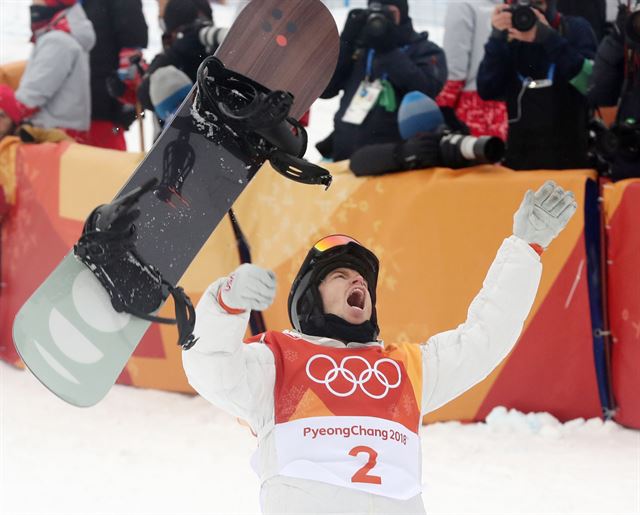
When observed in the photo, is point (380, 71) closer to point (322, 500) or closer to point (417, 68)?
point (417, 68)

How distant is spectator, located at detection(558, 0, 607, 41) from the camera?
17.2 ft

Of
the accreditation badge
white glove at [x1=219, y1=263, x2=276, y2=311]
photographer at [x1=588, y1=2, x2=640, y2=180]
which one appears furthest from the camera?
the accreditation badge

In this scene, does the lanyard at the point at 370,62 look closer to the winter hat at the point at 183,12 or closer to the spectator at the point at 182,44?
the spectator at the point at 182,44

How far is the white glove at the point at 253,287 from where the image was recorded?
8.02ft

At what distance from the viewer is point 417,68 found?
474 cm

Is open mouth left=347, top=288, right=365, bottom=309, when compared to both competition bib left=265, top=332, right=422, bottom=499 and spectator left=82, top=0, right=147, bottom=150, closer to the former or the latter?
competition bib left=265, top=332, right=422, bottom=499

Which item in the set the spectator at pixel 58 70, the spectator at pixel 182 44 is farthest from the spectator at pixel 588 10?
the spectator at pixel 58 70

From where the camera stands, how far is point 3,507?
420cm

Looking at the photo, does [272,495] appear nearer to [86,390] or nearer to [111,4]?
[86,390]

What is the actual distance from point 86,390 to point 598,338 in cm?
239

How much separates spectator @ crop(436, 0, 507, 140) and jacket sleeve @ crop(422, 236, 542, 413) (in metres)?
2.35

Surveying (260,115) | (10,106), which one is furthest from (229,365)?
(10,106)

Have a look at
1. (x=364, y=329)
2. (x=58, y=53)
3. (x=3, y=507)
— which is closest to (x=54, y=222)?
(x=58, y=53)

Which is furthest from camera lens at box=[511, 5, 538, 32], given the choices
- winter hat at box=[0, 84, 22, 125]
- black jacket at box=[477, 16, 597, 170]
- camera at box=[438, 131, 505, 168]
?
winter hat at box=[0, 84, 22, 125]
